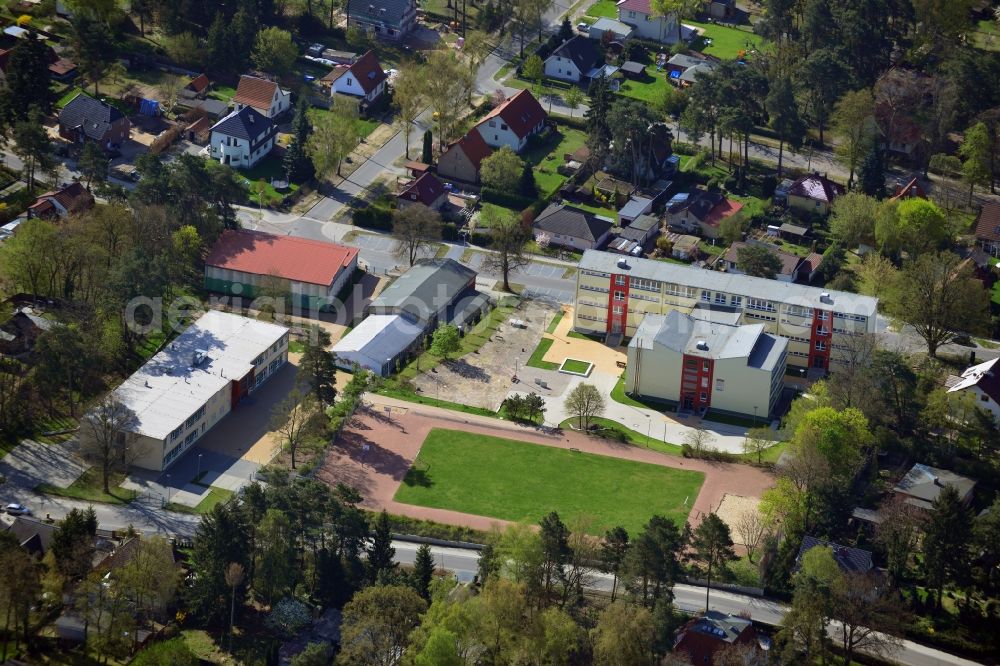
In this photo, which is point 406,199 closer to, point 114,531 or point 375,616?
point 114,531

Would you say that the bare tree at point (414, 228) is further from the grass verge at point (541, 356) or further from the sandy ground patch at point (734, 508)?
the sandy ground patch at point (734, 508)

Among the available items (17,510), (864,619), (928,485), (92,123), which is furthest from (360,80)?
(864,619)

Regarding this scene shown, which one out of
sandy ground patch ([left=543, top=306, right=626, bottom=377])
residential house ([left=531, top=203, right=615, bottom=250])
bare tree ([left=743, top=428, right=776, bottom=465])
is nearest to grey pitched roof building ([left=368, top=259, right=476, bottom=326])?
sandy ground patch ([left=543, top=306, right=626, bottom=377])

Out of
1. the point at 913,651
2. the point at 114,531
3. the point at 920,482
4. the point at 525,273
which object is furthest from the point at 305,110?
the point at 913,651

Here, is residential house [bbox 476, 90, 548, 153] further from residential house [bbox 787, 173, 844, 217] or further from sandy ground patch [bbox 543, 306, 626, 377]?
sandy ground patch [bbox 543, 306, 626, 377]

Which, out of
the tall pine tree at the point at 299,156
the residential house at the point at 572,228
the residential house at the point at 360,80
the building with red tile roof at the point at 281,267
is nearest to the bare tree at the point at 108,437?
the building with red tile roof at the point at 281,267

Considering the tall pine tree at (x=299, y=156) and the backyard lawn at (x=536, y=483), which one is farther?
the tall pine tree at (x=299, y=156)

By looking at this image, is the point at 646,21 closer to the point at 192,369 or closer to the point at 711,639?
the point at 192,369
